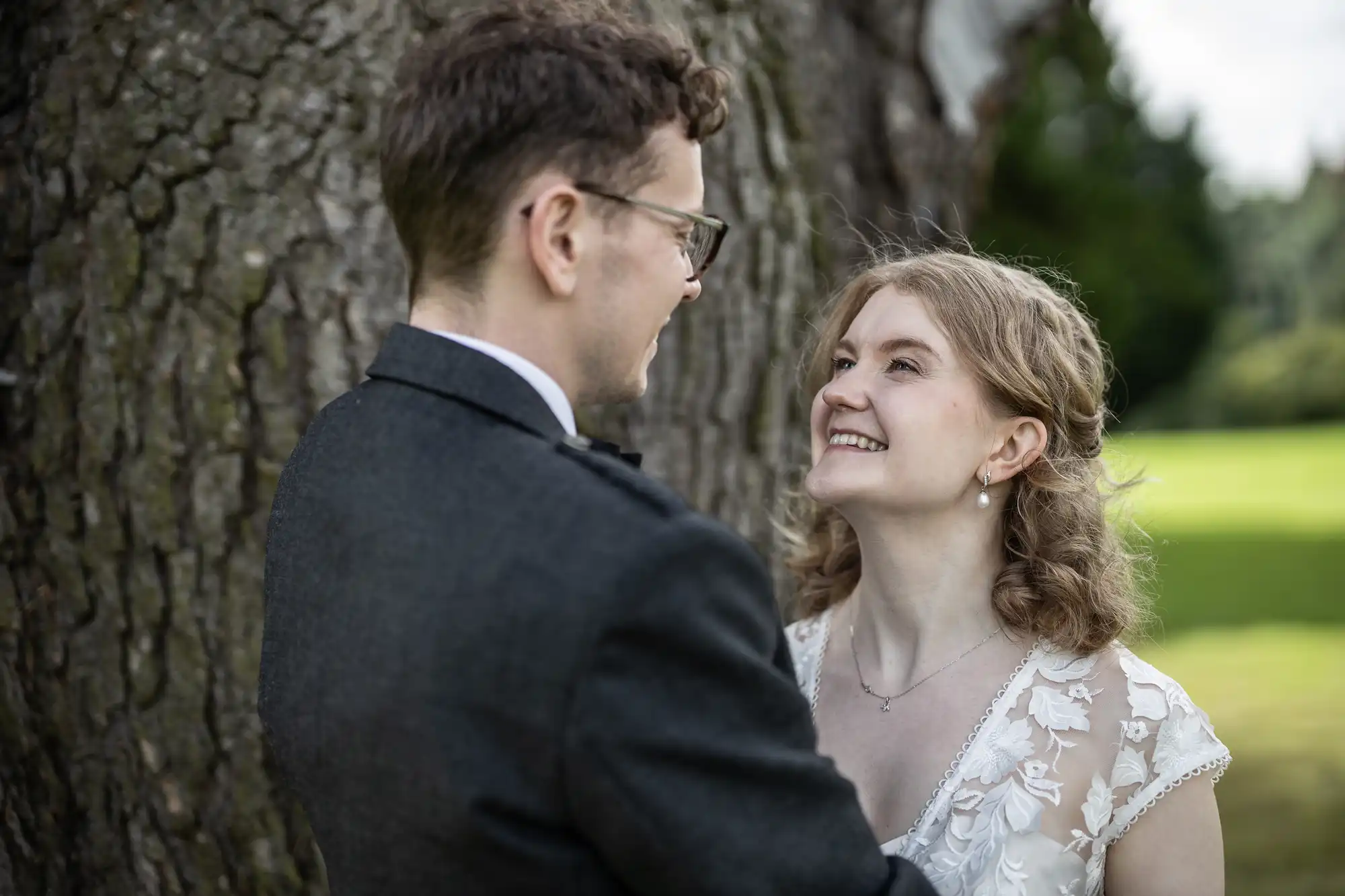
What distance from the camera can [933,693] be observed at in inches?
94.4

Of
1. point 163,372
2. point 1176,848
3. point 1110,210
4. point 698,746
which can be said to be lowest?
point 1176,848

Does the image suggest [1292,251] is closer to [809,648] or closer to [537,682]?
[809,648]

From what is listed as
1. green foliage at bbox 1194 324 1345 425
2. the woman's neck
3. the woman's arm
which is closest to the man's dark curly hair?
the woman's neck

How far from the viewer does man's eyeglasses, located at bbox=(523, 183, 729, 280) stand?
5.19 feet

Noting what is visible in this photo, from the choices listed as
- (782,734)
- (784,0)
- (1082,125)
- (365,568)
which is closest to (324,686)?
(365,568)

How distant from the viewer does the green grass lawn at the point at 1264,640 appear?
5.55m

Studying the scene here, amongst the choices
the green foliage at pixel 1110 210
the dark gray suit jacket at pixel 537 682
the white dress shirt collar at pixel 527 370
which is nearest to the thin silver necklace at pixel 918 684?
the dark gray suit jacket at pixel 537 682

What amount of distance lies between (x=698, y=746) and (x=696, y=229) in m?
0.74

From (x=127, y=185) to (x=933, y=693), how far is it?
71.1 inches

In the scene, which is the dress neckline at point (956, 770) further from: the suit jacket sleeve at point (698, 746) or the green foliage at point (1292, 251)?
the green foliage at point (1292, 251)

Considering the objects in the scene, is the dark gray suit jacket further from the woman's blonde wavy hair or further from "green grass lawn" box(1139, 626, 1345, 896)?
"green grass lawn" box(1139, 626, 1345, 896)

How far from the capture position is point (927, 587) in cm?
247

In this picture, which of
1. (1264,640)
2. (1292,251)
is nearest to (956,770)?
(1264,640)

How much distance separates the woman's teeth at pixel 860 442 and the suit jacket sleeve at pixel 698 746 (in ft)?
3.03
